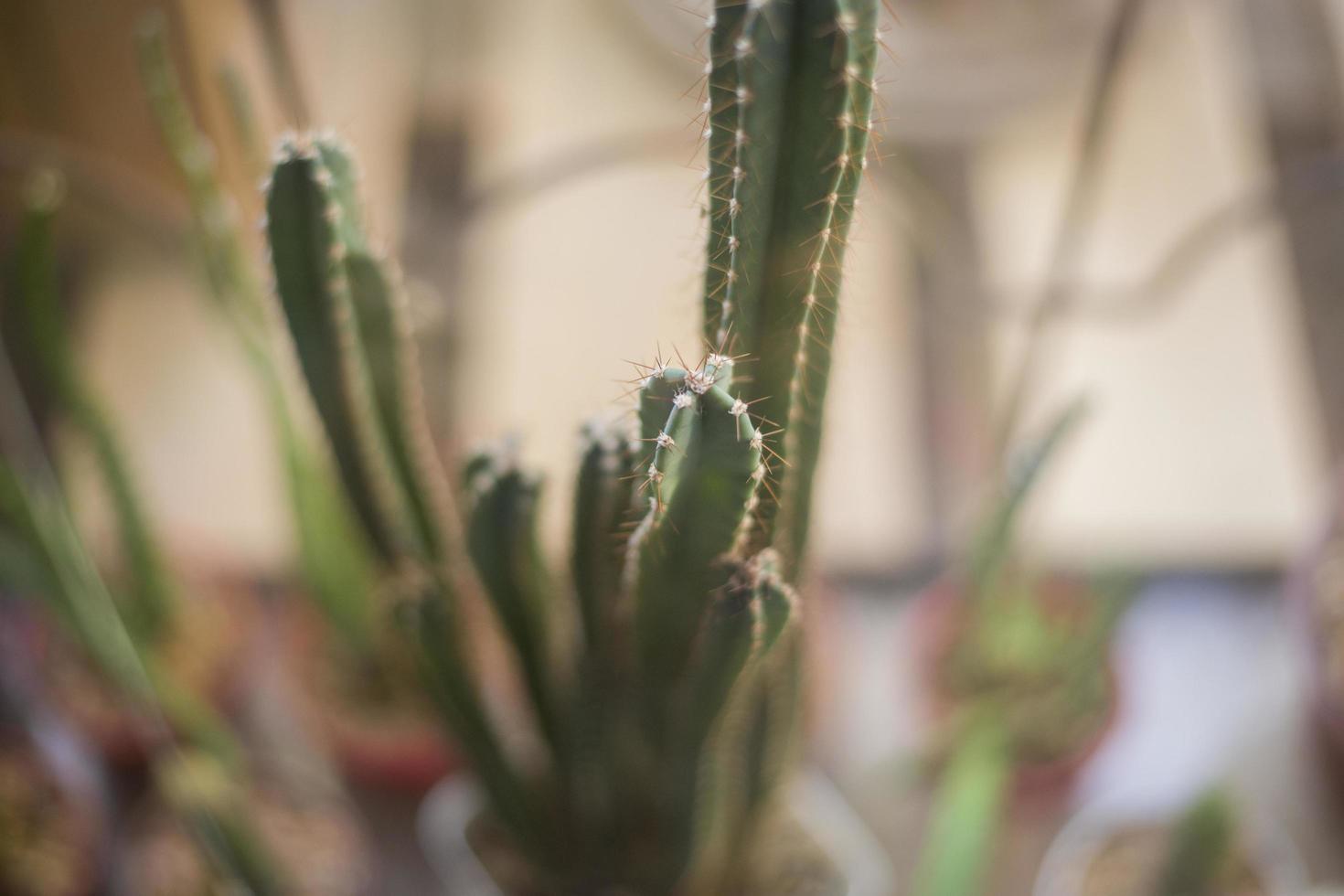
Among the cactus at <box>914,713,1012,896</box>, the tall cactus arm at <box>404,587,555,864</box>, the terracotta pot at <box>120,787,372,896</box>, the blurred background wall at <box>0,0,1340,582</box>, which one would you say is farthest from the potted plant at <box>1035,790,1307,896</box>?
the terracotta pot at <box>120,787,372,896</box>

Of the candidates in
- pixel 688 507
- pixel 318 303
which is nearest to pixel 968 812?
pixel 688 507

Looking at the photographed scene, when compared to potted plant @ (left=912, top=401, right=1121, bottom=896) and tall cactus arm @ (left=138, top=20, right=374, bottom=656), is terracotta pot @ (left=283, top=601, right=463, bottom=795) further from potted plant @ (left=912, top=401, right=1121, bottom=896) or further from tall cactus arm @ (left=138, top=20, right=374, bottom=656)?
potted plant @ (left=912, top=401, right=1121, bottom=896)

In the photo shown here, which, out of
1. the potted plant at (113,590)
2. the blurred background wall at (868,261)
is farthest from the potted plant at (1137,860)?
the potted plant at (113,590)

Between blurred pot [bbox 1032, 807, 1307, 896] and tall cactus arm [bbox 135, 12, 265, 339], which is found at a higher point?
tall cactus arm [bbox 135, 12, 265, 339]

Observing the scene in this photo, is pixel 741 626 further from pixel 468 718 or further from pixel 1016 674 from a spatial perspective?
pixel 1016 674

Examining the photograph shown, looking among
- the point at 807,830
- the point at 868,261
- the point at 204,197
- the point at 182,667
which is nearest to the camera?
the point at 204,197
